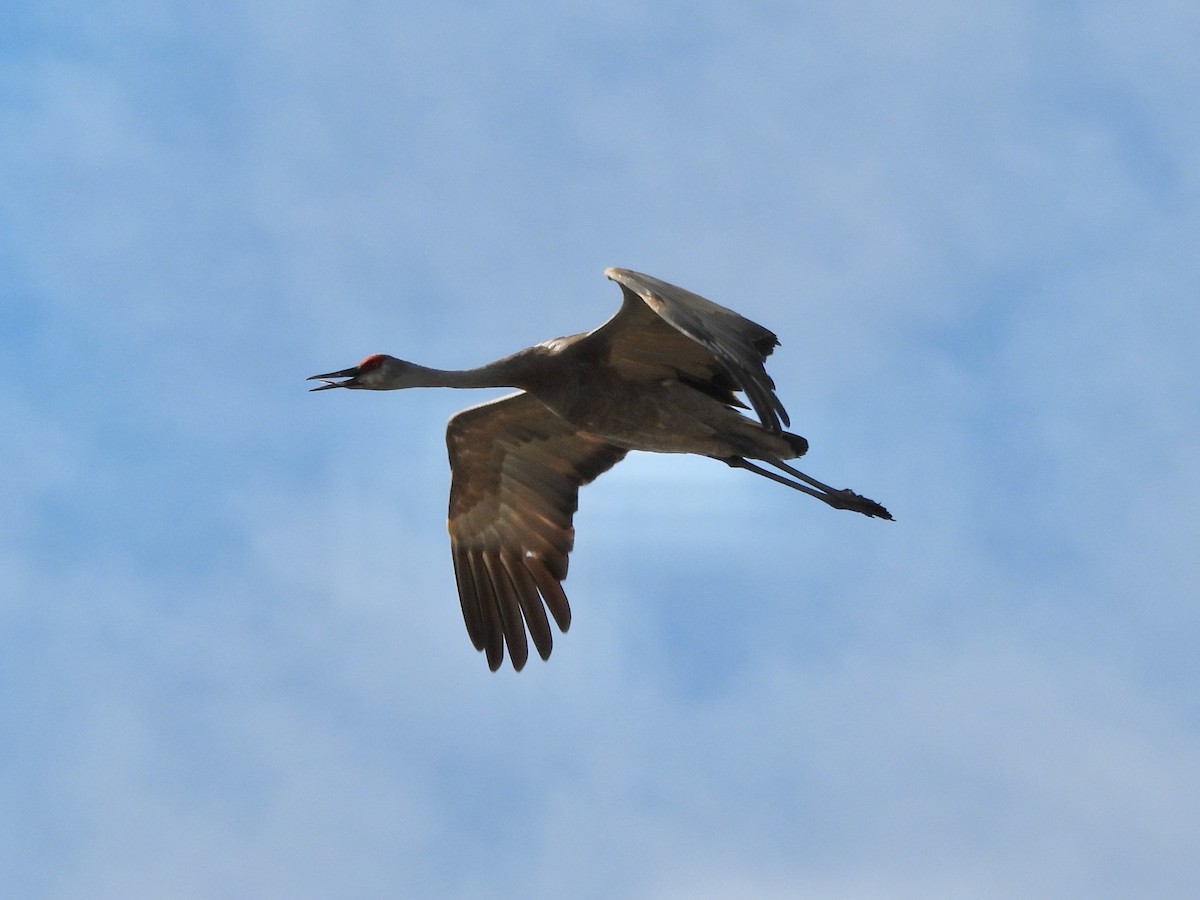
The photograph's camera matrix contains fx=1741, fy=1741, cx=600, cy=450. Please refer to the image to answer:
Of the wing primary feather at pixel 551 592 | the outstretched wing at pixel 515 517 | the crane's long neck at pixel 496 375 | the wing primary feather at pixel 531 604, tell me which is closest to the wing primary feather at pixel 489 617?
the outstretched wing at pixel 515 517

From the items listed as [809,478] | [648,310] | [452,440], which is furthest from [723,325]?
[452,440]

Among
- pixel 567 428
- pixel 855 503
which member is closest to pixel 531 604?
pixel 567 428

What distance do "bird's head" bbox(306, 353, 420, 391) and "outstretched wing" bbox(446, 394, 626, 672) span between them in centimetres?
81

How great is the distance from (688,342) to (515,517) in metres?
2.74

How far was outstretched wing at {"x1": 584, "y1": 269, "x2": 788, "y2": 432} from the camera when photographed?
36.6ft

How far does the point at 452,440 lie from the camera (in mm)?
14688

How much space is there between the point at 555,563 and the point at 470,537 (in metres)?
0.82

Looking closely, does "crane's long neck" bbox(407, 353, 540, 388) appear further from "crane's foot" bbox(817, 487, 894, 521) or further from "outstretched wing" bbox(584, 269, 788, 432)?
"crane's foot" bbox(817, 487, 894, 521)

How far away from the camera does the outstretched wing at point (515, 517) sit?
14.6m

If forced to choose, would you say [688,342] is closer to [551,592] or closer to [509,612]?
[551,592]

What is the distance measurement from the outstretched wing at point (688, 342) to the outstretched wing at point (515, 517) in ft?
4.99

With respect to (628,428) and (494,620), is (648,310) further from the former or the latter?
(494,620)

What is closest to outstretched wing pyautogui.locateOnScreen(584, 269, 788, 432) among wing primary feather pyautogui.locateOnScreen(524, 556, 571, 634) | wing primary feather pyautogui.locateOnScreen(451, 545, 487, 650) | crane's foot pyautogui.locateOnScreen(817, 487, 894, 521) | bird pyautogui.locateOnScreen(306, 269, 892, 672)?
bird pyautogui.locateOnScreen(306, 269, 892, 672)

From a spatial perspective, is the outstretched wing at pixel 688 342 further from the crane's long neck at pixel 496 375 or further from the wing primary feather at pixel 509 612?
the wing primary feather at pixel 509 612
